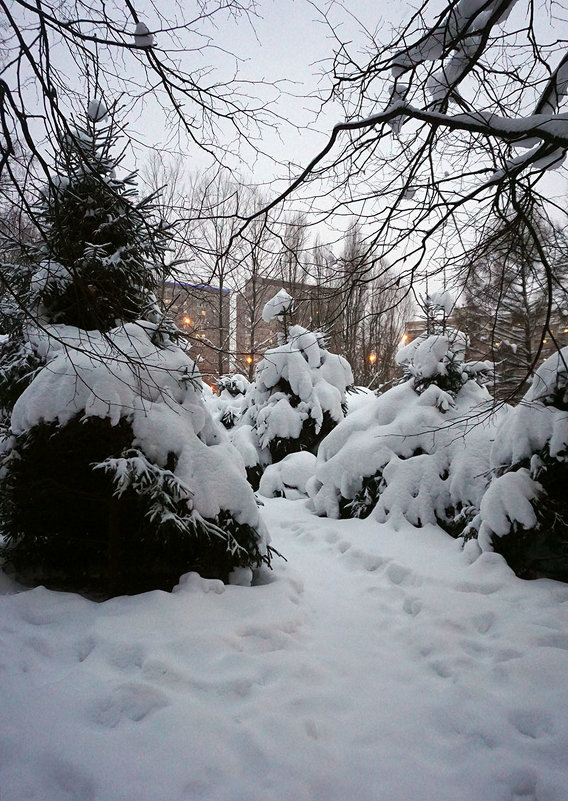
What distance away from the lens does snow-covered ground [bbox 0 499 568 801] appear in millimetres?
1576

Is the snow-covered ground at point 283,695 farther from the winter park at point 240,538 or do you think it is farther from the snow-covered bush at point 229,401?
the snow-covered bush at point 229,401

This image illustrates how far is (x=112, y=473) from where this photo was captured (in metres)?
2.96

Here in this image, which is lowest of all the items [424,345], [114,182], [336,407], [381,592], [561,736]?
[381,592]

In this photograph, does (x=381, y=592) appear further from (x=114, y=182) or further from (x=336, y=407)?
(x=336, y=407)

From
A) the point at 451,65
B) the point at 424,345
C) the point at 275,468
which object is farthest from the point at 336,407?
the point at 451,65

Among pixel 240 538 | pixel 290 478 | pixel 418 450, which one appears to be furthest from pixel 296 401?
pixel 240 538

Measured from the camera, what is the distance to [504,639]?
2709 mm

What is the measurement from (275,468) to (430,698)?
6388mm

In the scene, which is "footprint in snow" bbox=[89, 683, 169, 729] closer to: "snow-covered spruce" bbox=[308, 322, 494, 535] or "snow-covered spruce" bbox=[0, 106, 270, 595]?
"snow-covered spruce" bbox=[0, 106, 270, 595]

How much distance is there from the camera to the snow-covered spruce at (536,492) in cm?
347

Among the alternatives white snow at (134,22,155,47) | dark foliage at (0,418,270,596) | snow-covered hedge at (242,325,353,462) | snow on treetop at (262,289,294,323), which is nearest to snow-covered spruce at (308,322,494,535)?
snow-covered hedge at (242,325,353,462)

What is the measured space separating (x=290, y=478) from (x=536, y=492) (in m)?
5.13

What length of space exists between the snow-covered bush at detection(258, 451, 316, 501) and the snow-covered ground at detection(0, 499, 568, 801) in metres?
4.55

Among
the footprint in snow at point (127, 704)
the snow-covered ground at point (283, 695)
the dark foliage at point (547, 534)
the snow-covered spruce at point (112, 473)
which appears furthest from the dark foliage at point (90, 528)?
the dark foliage at point (547, 534)
